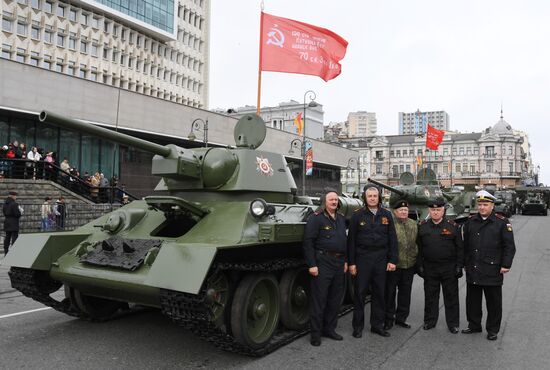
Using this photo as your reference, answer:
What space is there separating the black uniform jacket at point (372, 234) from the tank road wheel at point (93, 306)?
3629mm

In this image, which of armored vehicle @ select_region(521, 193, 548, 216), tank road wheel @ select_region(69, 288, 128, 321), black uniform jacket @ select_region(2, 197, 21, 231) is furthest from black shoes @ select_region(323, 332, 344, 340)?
armored vehicle @ select_region(521, 193, 548, 216)

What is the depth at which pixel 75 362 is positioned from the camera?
5543 millimetres

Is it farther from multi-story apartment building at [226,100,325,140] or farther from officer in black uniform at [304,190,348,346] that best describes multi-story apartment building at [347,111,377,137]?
officer in black uniform at [304,190,348,346]

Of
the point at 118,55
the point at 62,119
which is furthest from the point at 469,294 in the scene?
the point at 118,55

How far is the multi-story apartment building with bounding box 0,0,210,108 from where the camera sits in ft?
154

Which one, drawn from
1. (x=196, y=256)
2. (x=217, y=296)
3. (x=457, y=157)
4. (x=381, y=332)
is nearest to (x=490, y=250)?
(x=381, y=332)

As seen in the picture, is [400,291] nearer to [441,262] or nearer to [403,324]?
[403,324]

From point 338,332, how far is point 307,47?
886 cm

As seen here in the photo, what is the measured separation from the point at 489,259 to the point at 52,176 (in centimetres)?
1797

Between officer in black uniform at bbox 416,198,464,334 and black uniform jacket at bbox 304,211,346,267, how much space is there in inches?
57.3

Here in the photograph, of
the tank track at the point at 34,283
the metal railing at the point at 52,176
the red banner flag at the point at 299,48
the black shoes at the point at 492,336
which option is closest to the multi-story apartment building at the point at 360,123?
the metal railing at the point at 52,176

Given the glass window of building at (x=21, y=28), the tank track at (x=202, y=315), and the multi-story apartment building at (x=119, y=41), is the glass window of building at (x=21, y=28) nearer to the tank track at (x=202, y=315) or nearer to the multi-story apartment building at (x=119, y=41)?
the multi-story apartment building at (x=119, y=41)

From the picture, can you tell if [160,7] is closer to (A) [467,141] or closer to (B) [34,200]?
(B) [34,200]

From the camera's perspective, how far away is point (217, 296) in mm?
5672
